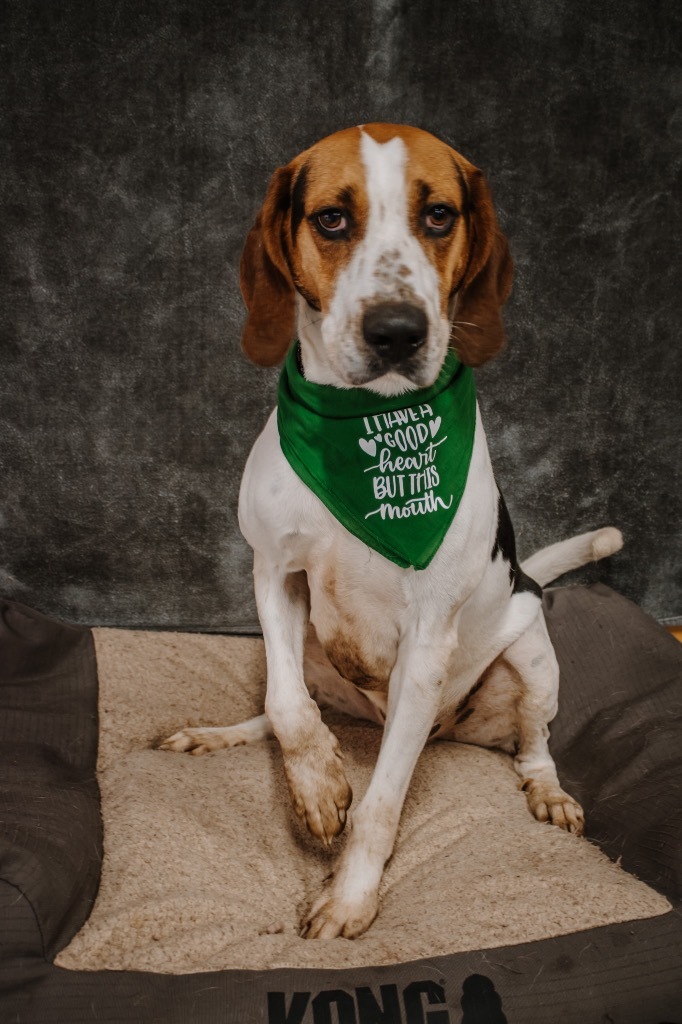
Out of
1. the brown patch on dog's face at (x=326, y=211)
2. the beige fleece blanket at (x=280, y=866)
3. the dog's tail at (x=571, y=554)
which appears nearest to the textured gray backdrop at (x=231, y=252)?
→ the dog's tail at (x=571, y=554)

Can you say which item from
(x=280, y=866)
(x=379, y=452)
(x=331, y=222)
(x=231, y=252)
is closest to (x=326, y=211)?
(x=331, y=222)

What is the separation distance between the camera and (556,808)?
269 centimetres

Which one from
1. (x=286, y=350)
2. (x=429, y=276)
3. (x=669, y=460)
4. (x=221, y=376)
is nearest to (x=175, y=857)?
(x=286, y=350)

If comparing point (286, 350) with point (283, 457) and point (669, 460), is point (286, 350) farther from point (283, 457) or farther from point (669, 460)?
point (669, 460)

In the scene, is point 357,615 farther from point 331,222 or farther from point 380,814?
point 331,222

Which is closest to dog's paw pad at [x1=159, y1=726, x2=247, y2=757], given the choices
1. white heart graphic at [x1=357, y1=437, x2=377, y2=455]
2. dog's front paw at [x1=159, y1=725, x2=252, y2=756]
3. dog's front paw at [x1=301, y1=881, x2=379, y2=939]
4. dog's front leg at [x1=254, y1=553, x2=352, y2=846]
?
dog's front paw at [x1=159, y1=725, x2=252, y2=756]

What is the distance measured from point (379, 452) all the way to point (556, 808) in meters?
1.12

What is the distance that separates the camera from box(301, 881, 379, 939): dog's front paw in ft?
7.09

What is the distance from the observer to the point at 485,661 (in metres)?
2.80

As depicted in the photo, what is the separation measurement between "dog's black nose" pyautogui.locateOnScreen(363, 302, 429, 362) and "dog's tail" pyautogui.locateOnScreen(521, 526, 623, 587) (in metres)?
1.58

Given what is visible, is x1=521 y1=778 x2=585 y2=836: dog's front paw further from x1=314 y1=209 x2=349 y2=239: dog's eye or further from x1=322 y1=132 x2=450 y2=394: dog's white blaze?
x1=314 y1=209 x2=349 y2=239: dog's eye

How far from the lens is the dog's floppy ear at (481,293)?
240 centimetres

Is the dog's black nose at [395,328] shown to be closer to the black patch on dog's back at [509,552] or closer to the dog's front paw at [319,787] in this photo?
the black patch on dog's back at [509,552]

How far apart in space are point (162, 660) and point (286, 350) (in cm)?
152
